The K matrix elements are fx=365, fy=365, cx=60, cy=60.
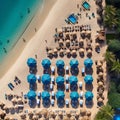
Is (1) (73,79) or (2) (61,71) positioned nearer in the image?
(1) (73,79)

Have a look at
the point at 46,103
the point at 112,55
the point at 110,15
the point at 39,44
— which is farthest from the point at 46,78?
the point at 110,15

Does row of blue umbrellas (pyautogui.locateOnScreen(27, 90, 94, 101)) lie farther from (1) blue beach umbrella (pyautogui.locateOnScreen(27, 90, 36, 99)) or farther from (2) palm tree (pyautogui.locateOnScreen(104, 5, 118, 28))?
(2) palm tree (pyautogui.locateOnScreen(104, 5, 118, 28))

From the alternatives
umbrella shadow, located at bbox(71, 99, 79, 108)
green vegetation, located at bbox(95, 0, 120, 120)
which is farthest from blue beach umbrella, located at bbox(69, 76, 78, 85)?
green vegetation, located at bbox(95, 0, 120, 120)

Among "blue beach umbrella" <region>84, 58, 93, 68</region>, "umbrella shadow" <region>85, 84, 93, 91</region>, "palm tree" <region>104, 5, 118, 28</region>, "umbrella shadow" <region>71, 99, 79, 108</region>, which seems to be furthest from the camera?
A: "umbrella shadow" <region>71, 99, 79, 108</region>

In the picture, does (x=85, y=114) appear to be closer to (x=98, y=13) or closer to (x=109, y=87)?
(x=109, y=87)

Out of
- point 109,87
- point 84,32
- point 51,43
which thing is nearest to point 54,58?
point 51,43

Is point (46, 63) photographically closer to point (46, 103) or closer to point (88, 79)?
point (46, 103)
